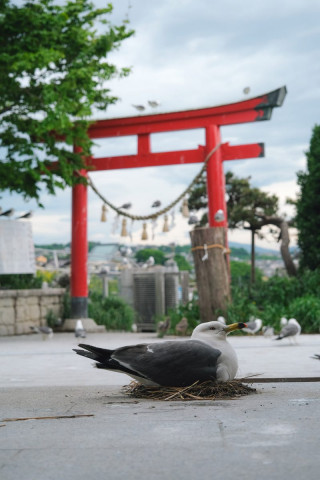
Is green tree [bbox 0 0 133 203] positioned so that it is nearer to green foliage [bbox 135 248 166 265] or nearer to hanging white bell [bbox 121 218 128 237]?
hanging white bell [bbox 121 218 128 237]

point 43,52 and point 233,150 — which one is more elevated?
point 43,52

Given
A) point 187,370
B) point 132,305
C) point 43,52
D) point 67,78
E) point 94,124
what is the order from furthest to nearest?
point 132,305
point 94,124
point 67,78
point 43,52
point 187,370

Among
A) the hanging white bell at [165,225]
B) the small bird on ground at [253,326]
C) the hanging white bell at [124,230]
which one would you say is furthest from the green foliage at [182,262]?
the small bird on ground at [253,326]

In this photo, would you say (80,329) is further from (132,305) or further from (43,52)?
(132,305)

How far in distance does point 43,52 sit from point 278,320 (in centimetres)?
704

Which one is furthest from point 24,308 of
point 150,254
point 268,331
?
point 150,254

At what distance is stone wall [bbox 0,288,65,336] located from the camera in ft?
47.3

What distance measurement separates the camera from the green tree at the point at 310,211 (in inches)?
662

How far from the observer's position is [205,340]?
4.59 meters

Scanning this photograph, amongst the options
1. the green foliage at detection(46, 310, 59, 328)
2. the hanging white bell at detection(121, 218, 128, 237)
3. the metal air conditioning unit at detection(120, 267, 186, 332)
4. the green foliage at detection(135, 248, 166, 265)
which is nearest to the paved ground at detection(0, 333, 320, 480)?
the hanging white bell at detection(121, 218, 128, 237)

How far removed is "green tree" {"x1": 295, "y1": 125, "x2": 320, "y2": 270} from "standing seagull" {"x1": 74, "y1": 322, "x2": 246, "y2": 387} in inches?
497

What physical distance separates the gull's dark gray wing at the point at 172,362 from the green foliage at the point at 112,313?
12356mm

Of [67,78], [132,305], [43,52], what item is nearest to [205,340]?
[43,52]

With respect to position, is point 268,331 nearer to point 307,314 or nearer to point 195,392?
point 307,314
